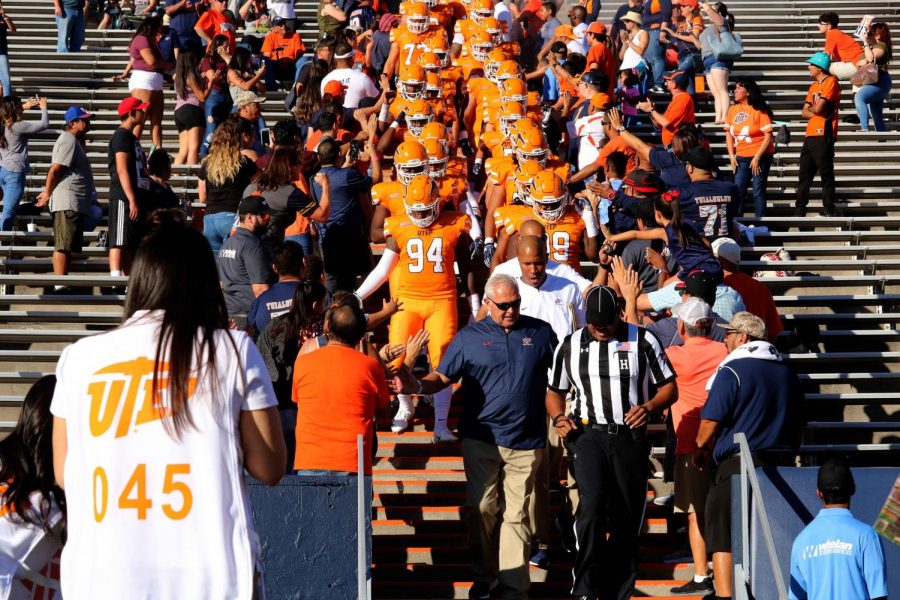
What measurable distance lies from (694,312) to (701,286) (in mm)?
346

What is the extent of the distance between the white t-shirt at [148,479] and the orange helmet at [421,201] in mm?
6633

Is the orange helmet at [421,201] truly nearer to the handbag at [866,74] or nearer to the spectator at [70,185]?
the spectator at [70,185]

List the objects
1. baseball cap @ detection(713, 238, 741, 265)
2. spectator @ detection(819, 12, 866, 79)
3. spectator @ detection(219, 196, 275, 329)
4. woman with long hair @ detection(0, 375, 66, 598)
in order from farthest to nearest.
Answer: spectator @ detection(819, 12, 866, 79) < baseball cap @ detection(713, 238, 741, 265) < spectator @ detection(219, 196, 275, 329) < woman with long hair @ detection(0, 375, 66, 598)

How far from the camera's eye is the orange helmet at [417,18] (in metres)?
16.0

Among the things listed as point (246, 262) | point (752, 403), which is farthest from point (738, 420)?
point (246, 262)

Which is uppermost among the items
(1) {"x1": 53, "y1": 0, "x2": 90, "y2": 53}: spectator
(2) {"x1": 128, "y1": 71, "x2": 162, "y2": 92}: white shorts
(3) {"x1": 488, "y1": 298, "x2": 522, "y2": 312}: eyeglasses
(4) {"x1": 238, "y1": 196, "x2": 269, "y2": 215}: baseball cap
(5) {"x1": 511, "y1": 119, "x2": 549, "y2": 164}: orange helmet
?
(1) {"x1": 53, "y1": 0, "x2": 90, "y2": 53}: spectator

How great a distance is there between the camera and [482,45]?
16094 millimetres

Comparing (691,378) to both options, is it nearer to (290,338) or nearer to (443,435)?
(443,435)

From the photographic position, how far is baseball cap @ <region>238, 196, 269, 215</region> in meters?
9.94

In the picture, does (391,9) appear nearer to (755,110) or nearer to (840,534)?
(755,110)

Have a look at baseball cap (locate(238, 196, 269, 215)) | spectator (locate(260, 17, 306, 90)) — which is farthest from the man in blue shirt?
spectator (locate(260, 17, 306, 90))

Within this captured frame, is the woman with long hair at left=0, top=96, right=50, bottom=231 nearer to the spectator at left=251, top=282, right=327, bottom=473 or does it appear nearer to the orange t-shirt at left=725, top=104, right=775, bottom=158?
the spectator at left=251, top=282, right=327, bottom=473

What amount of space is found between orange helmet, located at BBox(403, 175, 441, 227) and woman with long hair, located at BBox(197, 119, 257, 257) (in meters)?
1.84

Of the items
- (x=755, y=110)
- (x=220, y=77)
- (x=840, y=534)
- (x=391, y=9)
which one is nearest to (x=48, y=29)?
(x=391, y=9)
